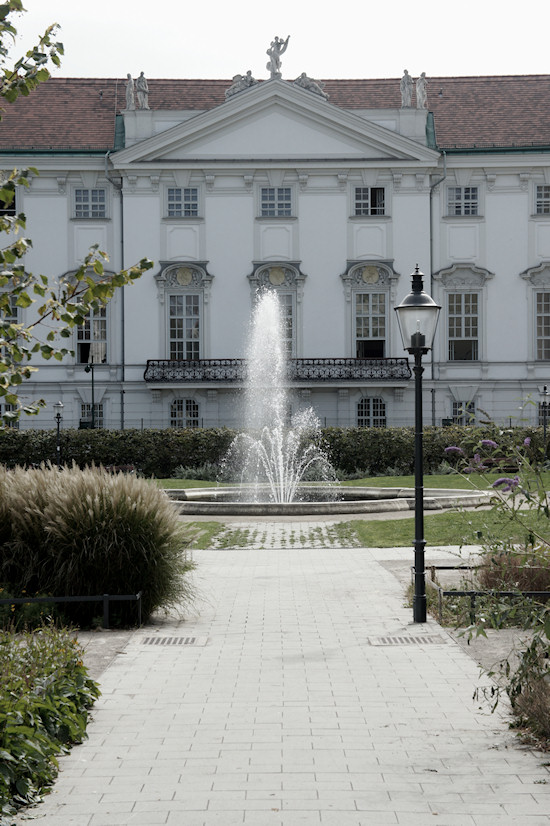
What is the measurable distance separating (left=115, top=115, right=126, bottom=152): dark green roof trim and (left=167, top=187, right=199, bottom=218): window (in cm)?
282

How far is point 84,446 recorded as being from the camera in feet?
128

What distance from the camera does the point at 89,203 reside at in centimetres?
4788

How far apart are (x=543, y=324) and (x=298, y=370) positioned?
10619 mm

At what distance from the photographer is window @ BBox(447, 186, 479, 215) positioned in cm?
4800

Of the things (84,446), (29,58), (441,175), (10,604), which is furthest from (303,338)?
(29,58)

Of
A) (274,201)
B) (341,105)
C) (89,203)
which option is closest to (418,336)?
(274,201)

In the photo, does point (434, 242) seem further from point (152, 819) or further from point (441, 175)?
point (152, 819)

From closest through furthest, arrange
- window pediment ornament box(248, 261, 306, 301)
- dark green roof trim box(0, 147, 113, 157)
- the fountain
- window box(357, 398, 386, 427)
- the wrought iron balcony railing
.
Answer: the fountain → the wrought iron balcony railing → window box(357, 398, 386, 427) → dark green roof trim box(0, 147, 113, 157) → window pediment ornament box(248, 261, 306, 301)

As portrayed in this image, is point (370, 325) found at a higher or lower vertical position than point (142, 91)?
lower

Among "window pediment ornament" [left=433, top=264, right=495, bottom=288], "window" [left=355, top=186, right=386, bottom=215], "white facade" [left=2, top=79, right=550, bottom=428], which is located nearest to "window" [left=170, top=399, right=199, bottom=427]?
"white facade" [left=2, top=79, right=550, bottom=428]

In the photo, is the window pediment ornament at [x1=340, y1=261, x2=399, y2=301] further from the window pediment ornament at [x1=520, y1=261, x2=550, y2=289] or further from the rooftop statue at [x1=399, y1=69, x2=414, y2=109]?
the rooftop statue at [x1=399, y1=69, x2=414, y2=109]

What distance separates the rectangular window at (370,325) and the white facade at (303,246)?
0.06m

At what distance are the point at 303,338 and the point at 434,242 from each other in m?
6.83

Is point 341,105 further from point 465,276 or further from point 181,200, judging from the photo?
point 465,276
